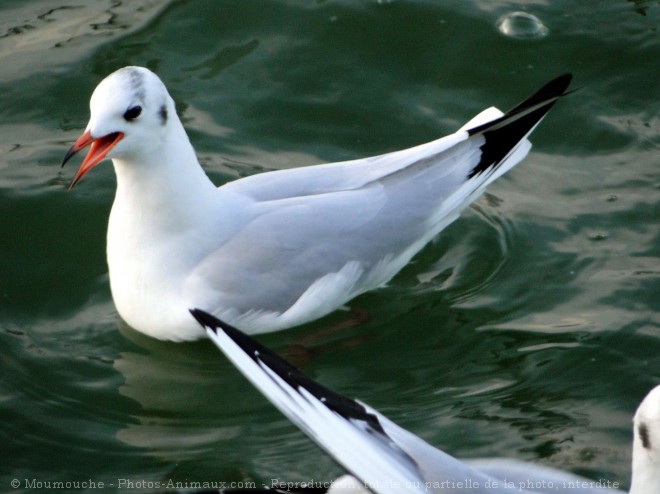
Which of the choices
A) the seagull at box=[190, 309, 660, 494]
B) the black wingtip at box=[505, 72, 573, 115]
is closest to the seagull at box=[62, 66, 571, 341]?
the black wingtip at box=[505, 72, 573, 115]

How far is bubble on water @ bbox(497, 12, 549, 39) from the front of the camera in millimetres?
7082

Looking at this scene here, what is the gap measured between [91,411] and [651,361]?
2.37 metres

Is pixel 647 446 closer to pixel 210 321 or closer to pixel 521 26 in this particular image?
pixel 210 321

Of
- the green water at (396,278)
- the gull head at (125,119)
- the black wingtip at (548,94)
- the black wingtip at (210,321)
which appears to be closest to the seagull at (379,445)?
the black wingtip at (210,321)

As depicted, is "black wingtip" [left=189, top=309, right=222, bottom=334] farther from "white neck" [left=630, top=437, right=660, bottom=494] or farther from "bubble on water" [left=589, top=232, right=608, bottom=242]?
"bubble on water" [left=589, top=232, right=608, bottom=242]

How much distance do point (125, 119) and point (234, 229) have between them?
28.7 inches

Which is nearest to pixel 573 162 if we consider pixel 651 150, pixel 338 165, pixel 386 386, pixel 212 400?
pixel 651 150

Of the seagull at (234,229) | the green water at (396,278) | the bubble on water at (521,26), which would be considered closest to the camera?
the green water at (396,278)

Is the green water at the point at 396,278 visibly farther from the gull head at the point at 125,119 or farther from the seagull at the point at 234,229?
the gull head at the point at 125,119

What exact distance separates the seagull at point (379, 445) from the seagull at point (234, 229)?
55.6 inches

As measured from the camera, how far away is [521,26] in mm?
7129

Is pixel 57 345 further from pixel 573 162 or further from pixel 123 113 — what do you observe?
pixel 573 162

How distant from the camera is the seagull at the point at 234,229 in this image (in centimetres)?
482

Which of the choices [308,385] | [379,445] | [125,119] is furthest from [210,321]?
[125,119]
